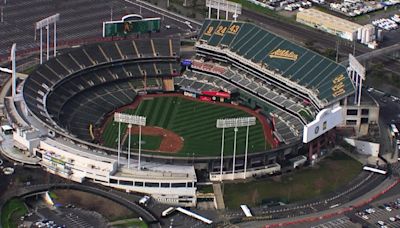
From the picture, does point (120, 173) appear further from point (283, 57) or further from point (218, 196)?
point (283, 57)

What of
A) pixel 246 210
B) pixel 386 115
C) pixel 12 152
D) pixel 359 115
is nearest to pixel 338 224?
pixel 246 210

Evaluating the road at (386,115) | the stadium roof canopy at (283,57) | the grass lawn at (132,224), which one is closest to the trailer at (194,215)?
the grass lawn at (132,224)

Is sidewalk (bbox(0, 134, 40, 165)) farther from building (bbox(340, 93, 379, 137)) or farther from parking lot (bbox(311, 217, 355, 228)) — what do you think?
building (bbox(340, 93, 379, 137))

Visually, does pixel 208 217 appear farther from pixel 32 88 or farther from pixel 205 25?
pixel 205 25

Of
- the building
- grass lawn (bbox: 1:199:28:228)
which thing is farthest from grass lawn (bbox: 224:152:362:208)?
grass lawn (bbox: 1:199:28:228)

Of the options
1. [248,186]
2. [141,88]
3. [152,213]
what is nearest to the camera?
[152,213]

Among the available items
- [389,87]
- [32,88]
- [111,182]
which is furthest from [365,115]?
[32,88]

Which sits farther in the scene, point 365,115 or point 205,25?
point 205,25
